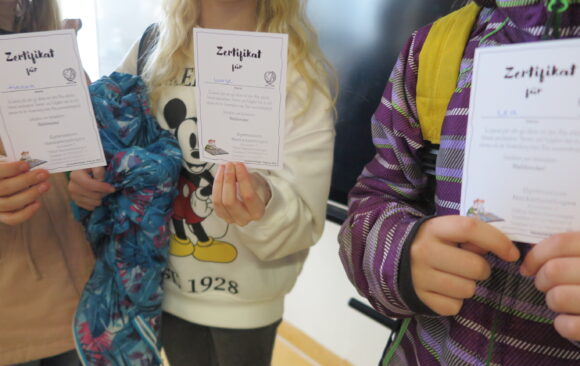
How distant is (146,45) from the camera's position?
2.75 ft

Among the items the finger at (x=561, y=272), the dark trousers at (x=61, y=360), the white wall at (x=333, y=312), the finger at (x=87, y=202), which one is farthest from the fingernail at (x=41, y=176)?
the white wall at (x=333, y=312)

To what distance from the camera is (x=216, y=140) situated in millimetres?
593

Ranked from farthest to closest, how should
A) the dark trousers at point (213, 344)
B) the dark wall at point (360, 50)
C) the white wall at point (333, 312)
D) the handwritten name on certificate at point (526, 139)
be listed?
the white wall at point (333, 312) < the dark wall at point (360, 50) < the dark trousers at point (213, 344) < the handwritten name on certificate at point (526, 139)

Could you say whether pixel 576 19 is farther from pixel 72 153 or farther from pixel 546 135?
pixel 72 153

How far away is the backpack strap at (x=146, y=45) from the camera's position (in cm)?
83

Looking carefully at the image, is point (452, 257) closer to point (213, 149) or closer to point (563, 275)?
point (563, 275)

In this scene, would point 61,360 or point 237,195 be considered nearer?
point 237,195

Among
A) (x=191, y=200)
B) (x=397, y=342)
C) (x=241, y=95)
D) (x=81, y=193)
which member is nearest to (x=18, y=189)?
(x=81, y=193)

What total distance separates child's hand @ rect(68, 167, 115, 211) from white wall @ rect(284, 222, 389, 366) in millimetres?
846

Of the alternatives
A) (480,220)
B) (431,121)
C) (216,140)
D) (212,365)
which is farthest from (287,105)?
(212,365)

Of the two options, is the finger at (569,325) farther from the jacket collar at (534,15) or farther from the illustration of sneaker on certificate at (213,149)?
the illustration of sneaker on certificate at (213,149)

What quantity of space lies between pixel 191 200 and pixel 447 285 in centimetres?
51

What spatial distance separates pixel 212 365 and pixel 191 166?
451 millimetres

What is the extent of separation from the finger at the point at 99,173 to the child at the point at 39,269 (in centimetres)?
8
